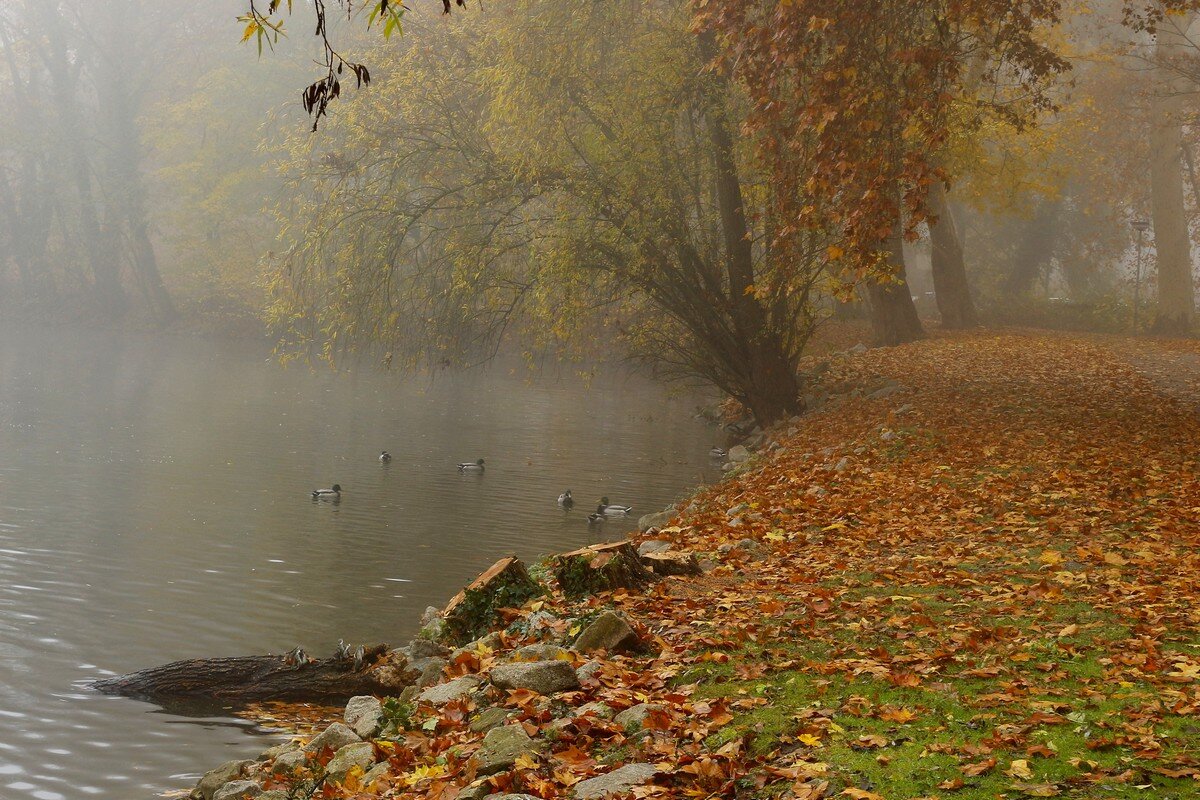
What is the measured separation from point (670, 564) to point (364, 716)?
110 inches

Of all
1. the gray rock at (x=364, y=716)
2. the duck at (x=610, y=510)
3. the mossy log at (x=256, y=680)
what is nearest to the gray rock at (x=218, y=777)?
the gray rock at (x=364, y=716)

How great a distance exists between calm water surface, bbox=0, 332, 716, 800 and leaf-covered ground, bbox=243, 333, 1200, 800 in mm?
3393

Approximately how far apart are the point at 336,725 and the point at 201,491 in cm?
1311

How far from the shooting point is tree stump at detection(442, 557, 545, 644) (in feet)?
31.4

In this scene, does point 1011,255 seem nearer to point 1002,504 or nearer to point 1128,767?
point 1002,504

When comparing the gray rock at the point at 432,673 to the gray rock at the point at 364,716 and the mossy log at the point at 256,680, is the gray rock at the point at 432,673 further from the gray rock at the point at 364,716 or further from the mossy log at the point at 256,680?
the mossy log at the point at 256,680

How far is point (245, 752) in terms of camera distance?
8891 millimetres

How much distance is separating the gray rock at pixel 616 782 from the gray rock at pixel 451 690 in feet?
6.98

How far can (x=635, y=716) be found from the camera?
5875 mm

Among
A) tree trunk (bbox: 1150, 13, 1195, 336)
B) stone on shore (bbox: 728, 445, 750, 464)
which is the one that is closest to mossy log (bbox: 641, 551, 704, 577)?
stone on shore (bbox: 728, 445, 750, 464)

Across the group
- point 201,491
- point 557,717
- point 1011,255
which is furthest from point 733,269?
point 1011,255

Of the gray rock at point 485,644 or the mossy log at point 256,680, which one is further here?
the mossy log at point 256,680

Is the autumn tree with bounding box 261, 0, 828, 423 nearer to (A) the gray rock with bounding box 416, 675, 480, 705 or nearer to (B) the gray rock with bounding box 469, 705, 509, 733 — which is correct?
(A) the gray rock with bounding box 416, 675, 480, 705

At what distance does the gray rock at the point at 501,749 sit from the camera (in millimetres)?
5715
